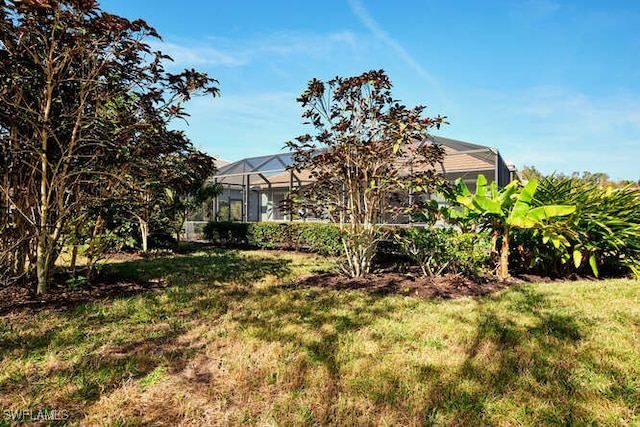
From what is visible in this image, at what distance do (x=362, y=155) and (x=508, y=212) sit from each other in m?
2.97

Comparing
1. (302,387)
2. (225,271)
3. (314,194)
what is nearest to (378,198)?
(314,194)

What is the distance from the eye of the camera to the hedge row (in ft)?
34.0

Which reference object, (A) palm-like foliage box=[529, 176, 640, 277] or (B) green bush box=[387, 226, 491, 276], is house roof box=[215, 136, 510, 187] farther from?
(A) palm-like foliage box=[529, 176, 640, 277]

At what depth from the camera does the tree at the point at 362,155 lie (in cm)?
580

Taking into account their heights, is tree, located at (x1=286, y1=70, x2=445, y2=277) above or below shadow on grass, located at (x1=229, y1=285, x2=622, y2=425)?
above

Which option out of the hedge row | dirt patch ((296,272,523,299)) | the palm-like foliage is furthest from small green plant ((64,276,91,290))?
the palm-like foliage

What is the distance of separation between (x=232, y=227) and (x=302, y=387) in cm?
1197

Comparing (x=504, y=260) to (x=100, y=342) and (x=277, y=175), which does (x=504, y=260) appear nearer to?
(x=100, y=342)

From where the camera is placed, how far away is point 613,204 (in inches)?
251

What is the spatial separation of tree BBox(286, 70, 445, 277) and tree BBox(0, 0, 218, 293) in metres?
2.18

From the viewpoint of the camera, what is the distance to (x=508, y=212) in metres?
6.24

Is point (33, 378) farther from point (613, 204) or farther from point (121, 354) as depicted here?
point (613, 204)

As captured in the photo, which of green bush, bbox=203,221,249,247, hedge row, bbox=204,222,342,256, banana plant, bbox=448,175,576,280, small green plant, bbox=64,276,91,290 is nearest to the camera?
small green plant, bbox=64,276,91,290

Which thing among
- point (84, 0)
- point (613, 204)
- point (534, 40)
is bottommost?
point (613, 204)
